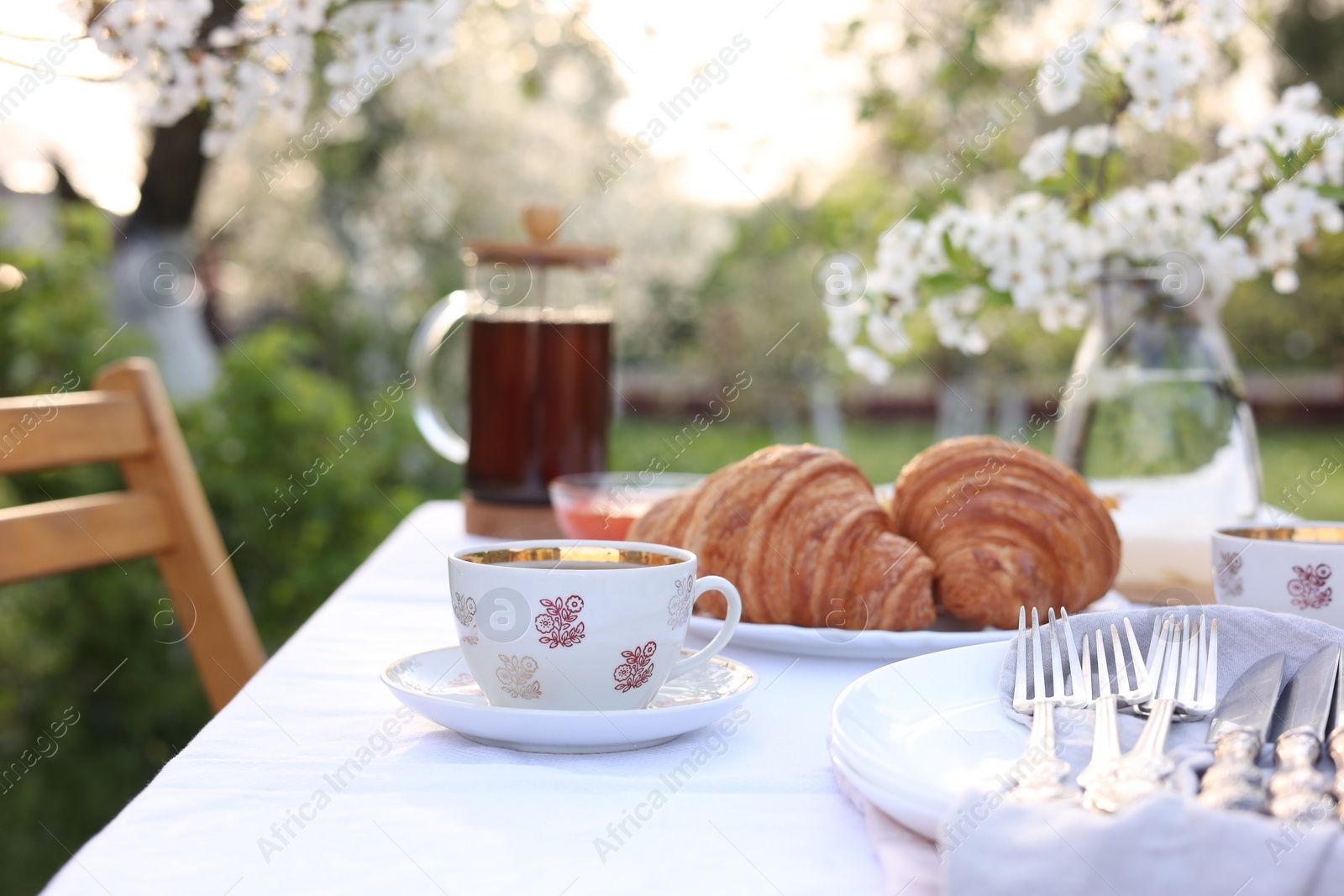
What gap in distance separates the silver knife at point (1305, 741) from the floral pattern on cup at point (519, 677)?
360 millimetres

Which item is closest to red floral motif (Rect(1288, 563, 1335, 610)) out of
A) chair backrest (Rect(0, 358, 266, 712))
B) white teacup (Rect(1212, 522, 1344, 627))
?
white teacup (Rect(1212, 522, 1344, 627))

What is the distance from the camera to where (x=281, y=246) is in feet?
21.3

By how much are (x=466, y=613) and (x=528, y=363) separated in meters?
0.80

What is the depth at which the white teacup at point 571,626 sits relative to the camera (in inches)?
24.9

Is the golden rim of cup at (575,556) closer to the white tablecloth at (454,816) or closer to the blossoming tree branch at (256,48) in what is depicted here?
the white tablecloth at (454,816)

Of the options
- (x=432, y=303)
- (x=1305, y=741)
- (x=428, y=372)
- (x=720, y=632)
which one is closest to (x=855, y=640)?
(x=720, y=632)

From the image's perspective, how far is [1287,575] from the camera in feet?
2.61

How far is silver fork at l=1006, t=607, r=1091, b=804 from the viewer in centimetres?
45

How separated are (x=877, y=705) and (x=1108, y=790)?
170 mm

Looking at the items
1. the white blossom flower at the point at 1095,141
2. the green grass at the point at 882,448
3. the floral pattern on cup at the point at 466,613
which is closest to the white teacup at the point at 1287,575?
the floral pattern on cup at the point at 466,613

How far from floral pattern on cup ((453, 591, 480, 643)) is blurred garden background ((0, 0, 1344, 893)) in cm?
77

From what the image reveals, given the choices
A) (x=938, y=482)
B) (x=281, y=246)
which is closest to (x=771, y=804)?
(x=938, y=482)

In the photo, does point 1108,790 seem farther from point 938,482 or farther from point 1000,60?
point 1000,60

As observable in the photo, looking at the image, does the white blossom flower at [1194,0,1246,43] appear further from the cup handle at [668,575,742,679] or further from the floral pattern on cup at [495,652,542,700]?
the floral pattern on cup at [495,652,542,700]
